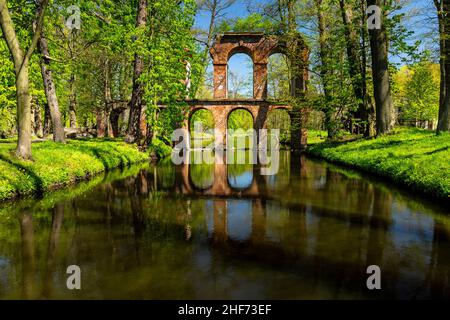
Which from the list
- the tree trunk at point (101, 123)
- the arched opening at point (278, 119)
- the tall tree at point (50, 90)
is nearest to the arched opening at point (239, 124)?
the arched opening at point (278, 119)

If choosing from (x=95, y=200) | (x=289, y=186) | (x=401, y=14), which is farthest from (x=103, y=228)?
(x=401, y=14)

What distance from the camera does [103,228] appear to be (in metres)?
6.09

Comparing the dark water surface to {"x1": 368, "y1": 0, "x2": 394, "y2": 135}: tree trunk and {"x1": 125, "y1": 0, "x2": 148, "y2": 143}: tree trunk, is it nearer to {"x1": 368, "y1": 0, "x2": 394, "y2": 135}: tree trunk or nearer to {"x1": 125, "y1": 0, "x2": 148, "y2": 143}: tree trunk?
{"x1": 368, "y1": 0, "x2": 394, "y2": 135}: tree trunk

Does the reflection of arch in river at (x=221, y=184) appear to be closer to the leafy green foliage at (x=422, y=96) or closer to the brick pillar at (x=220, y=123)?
the brick pillar at (x=220, y=123)

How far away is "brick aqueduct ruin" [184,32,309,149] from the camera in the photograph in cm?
3100

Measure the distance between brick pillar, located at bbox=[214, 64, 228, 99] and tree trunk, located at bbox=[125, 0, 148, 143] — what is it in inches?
516

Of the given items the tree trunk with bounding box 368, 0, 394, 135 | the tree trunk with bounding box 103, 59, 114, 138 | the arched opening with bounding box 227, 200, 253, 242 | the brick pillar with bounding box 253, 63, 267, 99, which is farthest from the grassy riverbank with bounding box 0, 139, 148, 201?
the brick pillar with bounding box 253, 63, 267, 99

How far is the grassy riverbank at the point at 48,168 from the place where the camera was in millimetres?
8578

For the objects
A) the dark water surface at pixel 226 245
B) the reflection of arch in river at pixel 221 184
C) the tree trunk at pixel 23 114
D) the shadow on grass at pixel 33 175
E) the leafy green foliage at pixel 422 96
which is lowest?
the dark water surface at pixel 226 245

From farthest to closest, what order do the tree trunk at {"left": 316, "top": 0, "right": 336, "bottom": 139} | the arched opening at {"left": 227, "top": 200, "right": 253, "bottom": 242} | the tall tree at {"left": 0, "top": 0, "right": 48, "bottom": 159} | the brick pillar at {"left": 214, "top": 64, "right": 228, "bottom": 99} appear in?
the brick pillar at {"left": 214, "top": 64, "right": 228, "bottom": 99}
the tree trunk at {"left": 316, "top": 0, "right": 336, "bottom": 139}
the tall tree at {"left": 0, "top": 0, "right": 48, "bottom": 159}
the arched opening at {"left": 227, "top": 200, "right": 253, "bottom": 242}

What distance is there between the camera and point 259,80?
3203 cm

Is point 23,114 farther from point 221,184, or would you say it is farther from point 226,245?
point 226,245
